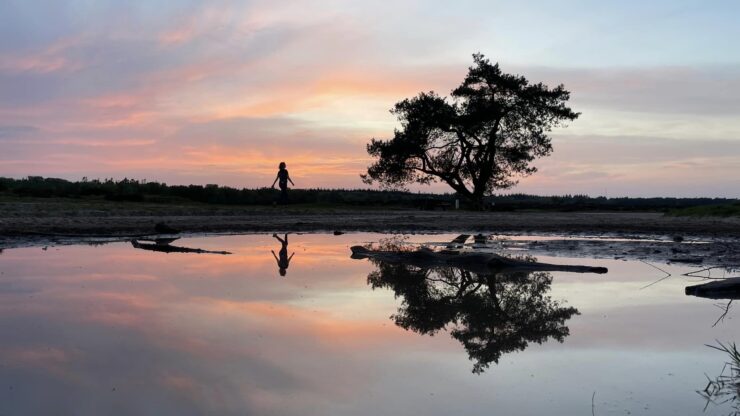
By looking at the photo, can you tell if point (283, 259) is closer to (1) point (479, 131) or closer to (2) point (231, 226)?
(2) point (231, 226)

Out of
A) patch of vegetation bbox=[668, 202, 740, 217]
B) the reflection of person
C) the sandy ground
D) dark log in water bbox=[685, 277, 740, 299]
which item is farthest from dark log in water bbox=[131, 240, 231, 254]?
patch of vegetation bbox=[668, 202, 740, 217]

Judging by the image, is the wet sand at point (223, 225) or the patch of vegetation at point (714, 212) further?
the patch of vegetation at point (714, 212)

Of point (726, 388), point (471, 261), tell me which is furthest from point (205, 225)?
point (726, 388)

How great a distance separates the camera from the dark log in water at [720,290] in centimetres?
780

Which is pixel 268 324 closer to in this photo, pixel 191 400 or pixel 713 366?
pixel 191 400

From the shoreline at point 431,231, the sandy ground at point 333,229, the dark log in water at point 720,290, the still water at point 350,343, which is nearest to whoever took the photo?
the still water at point 350,343

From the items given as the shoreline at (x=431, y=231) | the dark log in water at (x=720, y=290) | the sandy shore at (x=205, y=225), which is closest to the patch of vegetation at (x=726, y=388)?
the dark log in water at (x=720, y=290)

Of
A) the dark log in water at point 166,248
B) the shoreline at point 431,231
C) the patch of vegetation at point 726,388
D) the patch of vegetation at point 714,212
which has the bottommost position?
the patch of vegetation at point 726,388

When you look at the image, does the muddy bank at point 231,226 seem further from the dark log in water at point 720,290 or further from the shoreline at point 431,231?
the dark log in water at point 720,290

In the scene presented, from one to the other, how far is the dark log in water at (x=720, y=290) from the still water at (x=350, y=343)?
271 millimetres

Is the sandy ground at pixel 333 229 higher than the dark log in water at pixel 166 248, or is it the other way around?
the sandy ground at pixel 333 229

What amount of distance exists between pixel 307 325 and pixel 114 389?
2286 mm

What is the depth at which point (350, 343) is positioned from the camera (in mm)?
5312

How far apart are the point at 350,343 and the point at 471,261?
5.93 m
